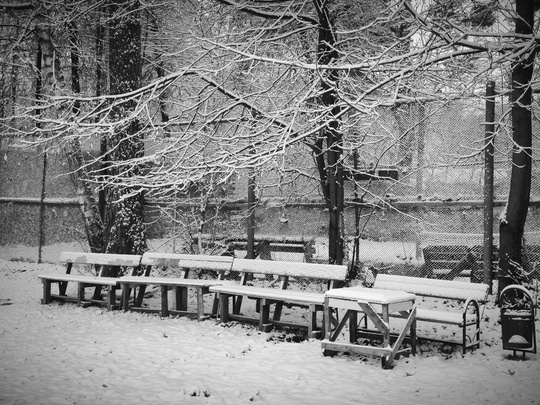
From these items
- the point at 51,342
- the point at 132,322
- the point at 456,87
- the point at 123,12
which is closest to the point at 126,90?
the point at 123,12

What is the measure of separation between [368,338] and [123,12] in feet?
21.1

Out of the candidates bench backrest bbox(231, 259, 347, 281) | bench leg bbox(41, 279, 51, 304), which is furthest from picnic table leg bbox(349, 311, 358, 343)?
bench leg bbox(41, 279, 51, 304)

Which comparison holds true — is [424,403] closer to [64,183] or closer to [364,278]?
[364,278]

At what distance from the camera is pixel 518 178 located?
291 inches

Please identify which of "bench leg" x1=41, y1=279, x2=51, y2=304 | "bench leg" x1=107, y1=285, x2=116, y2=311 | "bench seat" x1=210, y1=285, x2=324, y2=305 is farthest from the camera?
"bench leg" x1=41, y1=279, x2=51, y2=304

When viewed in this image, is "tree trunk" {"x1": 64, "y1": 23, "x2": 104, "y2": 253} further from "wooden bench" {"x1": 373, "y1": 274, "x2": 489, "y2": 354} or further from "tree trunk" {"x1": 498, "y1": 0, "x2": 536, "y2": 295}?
"tree trunk" {"x1": 498, "y1": 0, "x2": 536, "y2": 295}

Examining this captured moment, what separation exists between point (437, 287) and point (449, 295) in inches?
7.4

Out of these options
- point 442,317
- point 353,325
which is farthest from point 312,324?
point 442,317

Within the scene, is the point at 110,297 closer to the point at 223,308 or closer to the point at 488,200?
the point at 223,308

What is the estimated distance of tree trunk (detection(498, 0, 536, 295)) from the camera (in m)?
7.33

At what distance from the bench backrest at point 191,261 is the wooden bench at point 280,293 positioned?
0.24m

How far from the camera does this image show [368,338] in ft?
21.8

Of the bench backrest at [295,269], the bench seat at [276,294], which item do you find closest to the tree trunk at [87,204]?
the bench backrest at [295,269]

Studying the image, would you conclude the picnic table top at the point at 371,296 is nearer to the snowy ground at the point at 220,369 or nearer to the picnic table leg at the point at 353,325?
the picnic table leg at the point at 353,325
